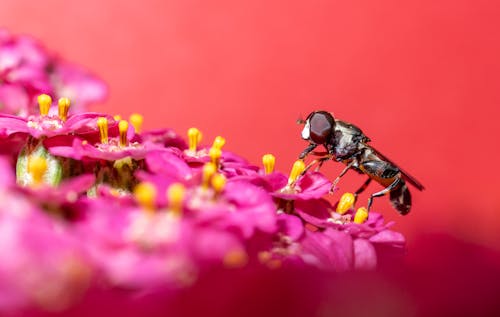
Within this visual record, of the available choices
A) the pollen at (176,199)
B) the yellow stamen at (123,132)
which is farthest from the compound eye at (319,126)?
the pollen at (176,199)

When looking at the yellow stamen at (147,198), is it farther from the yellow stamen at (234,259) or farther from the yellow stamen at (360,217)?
the yellow stamen at (360,217)

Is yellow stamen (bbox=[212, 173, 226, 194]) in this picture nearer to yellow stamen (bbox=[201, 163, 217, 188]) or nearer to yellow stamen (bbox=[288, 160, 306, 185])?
yellow stamen (bbox=[201, 163, 217, 188])

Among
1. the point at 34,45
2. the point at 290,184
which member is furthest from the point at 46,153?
the point at 34,45

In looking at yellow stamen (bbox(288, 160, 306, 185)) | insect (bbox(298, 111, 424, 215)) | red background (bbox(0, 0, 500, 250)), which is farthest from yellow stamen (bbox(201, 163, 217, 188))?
red background (bbox(0, 0, 500, 250))

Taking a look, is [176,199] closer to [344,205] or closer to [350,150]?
[344,205]

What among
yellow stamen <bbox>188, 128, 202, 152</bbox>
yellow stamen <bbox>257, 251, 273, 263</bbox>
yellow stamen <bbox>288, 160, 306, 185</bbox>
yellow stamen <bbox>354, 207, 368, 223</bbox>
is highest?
yellow stamen <bbox>188, 128, 202, 152</bbox>

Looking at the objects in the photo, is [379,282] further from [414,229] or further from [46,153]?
[414,229]

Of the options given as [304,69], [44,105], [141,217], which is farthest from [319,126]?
[304,69]

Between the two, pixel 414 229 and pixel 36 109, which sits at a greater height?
pixel 36 109
